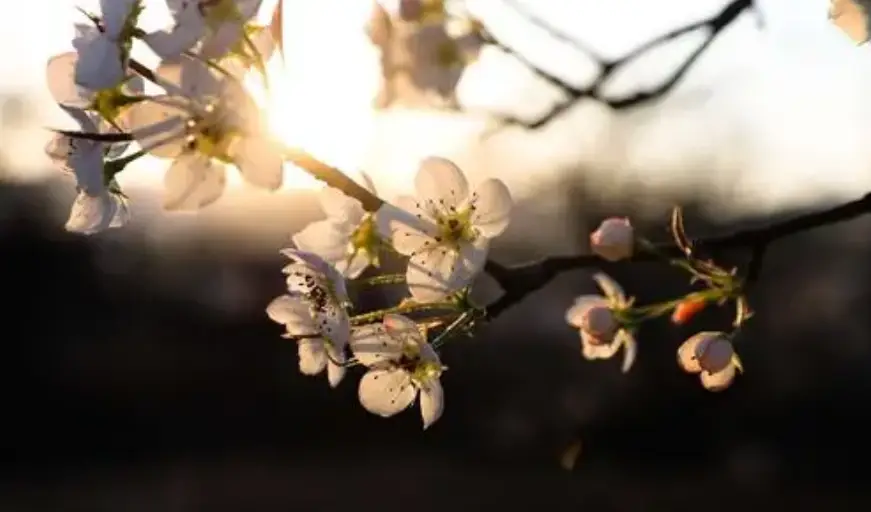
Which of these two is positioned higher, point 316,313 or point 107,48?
point 107,48

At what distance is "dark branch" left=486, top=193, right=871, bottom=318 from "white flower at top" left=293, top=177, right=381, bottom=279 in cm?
7

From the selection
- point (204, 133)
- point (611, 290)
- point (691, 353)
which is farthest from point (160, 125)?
point (611, 290)

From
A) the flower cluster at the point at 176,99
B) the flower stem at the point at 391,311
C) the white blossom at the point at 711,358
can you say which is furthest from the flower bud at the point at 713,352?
the flower cluster at the point at 176,99

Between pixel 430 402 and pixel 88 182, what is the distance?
24 cm

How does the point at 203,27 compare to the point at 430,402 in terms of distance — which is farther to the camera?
the point at 430,402

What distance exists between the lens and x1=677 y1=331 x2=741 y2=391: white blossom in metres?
1.04

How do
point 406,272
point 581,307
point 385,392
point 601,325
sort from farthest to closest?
point 581,307
point 601,325
point 385,392
point 406,272

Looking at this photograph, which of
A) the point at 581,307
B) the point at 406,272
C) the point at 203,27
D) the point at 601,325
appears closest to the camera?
the point at 203,27

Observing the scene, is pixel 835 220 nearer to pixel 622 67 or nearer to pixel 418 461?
pixel 622 67

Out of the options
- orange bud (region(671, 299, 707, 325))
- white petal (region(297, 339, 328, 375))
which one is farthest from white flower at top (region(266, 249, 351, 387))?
orange bud (region(671, 299, 707, 325))

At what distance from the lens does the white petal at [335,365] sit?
3.06ft

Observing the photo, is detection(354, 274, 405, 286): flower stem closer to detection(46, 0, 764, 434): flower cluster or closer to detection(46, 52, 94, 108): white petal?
detection(46, 0, 764, 434): flower cluster

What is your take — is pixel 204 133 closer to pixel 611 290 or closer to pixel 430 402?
pixel 430 402

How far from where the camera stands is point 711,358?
105cm
